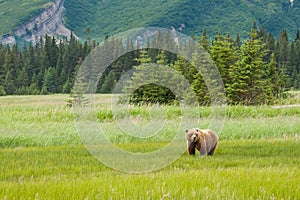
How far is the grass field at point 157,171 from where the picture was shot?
5720mm

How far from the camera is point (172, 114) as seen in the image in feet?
58.9

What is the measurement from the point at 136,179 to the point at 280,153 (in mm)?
4754

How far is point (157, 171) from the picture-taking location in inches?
309

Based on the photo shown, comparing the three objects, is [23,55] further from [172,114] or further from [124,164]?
[124,164]

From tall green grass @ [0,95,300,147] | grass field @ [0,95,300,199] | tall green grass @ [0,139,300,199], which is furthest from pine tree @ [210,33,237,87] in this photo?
tall green grass @ [0,139,300,199]

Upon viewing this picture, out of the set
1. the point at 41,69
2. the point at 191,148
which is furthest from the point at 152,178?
the point at 41,69

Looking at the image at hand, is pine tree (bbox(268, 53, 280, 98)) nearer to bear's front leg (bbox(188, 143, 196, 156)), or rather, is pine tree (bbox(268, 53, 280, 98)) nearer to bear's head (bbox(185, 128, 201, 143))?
bear's front leg (bbox(188, 143, 196, 156))

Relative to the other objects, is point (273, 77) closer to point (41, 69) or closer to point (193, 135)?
point (193, 135)

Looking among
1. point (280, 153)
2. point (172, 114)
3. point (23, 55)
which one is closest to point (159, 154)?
point (280, 153)

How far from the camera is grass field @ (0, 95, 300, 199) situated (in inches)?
225

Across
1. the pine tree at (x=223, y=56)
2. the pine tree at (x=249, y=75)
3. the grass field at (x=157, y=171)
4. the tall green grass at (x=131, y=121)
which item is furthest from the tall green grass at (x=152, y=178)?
the pine tree at (x=223, y=56)

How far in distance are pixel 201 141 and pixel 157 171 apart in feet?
8.45

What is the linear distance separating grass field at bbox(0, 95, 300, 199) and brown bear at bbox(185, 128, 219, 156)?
12.5 inches

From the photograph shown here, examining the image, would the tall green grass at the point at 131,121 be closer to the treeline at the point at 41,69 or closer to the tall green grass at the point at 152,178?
the tall green grass at the point at 152,178
